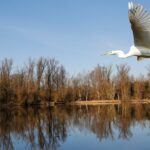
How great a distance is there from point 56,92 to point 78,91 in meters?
4.02

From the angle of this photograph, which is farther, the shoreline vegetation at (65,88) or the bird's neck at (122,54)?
the shoreline vegetation at (65,88)

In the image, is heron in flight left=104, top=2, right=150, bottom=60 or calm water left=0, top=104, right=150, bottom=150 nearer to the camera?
heron in flight left=104, top=2, right=150, bottom=60

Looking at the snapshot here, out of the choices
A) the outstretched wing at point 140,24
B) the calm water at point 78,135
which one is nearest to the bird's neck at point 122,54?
the outstretched wing at point 140,24

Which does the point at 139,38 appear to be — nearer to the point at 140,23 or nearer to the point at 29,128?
the point at 140,23

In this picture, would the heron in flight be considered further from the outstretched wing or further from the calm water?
the calm water

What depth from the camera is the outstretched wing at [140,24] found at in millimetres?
3764

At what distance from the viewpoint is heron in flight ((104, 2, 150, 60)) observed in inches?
149

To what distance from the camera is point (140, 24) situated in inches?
157

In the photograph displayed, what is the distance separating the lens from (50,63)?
45.4 metres

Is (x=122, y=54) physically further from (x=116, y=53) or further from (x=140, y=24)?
(x=140, y=24)

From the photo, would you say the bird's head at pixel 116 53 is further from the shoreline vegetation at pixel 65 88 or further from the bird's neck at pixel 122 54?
the shoreline vegetation at pixel 65 88

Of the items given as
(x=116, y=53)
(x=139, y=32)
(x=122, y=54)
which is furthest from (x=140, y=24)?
(x=116, y=53)

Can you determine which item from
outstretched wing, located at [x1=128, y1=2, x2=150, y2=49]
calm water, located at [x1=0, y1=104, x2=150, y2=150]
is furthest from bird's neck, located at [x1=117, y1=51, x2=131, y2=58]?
calm water, located at [x1=0, y1=104, x2=150, y2=150]

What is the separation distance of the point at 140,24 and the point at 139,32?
233 millimetres
